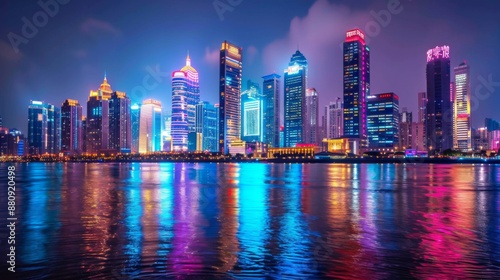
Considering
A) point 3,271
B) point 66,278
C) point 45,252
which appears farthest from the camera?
point 45,252

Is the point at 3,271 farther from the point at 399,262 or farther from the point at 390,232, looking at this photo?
the point at 390,232

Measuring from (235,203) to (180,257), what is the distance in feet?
54.3

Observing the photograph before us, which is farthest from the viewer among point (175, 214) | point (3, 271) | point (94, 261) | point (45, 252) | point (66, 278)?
point (175, 214)

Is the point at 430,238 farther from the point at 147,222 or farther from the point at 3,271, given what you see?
the point at 3,271

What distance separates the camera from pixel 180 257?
45.9ft

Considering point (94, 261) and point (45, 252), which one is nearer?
point (94, 261)

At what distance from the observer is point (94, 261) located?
1339 cm

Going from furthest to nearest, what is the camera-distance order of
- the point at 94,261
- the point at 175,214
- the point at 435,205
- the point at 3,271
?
the point at 435,205
the point at 175,214
the point at 94,261
the point at 3,271

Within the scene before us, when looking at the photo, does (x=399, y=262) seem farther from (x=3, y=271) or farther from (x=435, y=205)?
(x=435, y=205)

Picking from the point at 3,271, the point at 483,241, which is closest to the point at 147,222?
the point at 3,271

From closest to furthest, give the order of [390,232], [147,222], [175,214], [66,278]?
[66,278], [390,232], [147,222], [175,214]

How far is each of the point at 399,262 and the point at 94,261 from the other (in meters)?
11.1

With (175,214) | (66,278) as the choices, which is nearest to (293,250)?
(66,278)

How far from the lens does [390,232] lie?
1895cm
